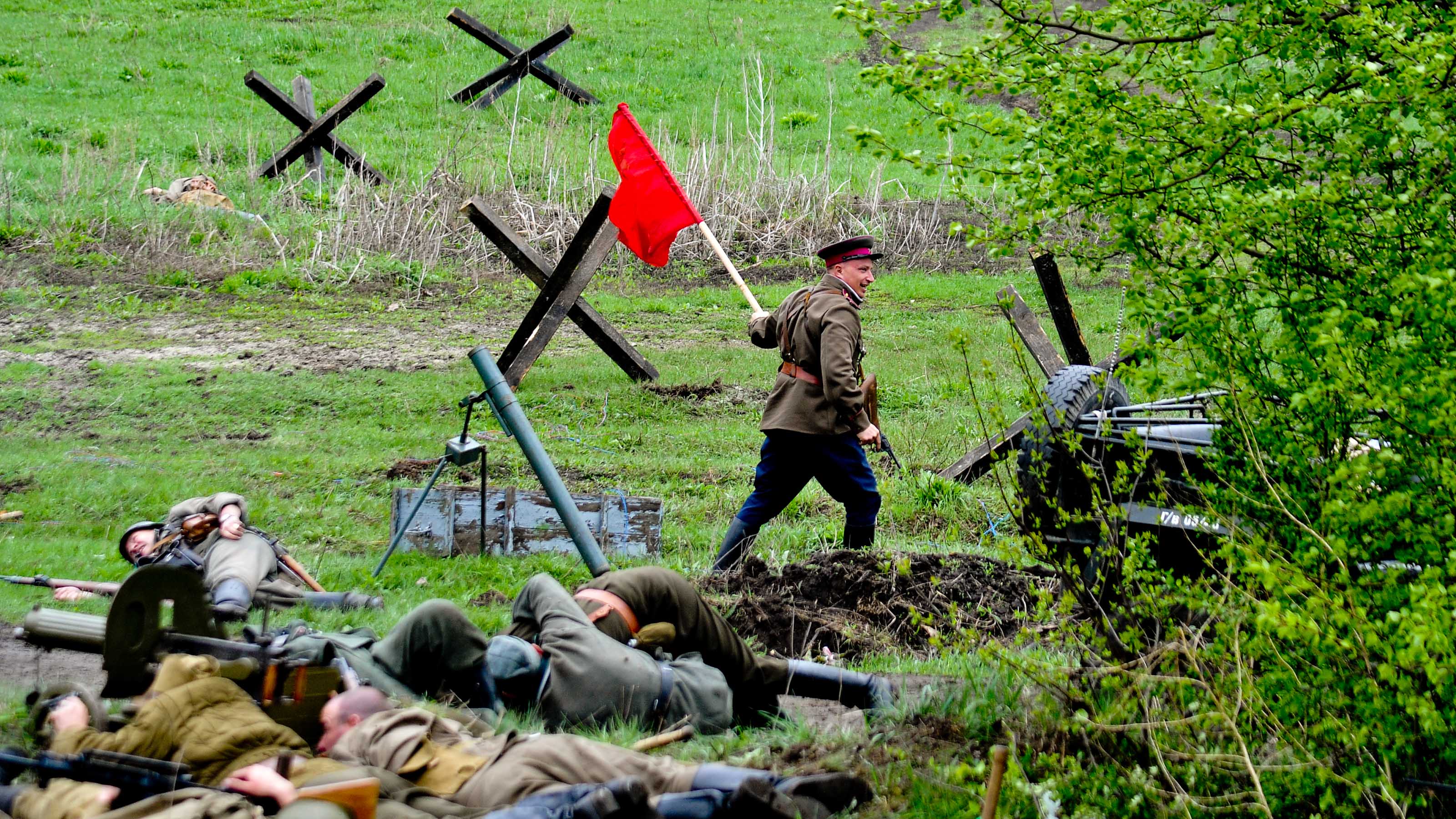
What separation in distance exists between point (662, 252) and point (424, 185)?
805 centimetres

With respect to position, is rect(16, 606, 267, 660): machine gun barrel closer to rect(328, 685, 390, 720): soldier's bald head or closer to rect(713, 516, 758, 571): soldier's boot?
rect(328, 685, 390, 720): soldier's bald head

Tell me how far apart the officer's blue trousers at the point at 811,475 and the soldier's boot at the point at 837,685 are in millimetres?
2226

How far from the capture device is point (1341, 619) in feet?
11.2

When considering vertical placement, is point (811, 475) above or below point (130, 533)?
above

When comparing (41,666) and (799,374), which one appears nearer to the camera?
(41,666)

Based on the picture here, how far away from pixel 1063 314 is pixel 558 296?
5.06 meters

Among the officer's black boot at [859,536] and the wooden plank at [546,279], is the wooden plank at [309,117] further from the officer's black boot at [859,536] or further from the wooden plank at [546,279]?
the officer's black boot at [859,536]

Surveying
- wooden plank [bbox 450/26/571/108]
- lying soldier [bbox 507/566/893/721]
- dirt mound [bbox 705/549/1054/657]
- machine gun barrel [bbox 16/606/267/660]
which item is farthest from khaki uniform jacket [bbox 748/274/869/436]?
wooden plank [bbox 450/26/571/108]

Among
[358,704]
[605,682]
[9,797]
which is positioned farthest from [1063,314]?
[9,797]

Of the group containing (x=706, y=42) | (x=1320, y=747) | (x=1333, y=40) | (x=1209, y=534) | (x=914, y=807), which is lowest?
(x=914, y=807)

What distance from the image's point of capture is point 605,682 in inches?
204

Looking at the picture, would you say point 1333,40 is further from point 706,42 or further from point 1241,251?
point 706,42

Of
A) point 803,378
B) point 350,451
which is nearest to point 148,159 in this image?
point 350,451

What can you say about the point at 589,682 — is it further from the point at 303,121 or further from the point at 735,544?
the point at 303,121
